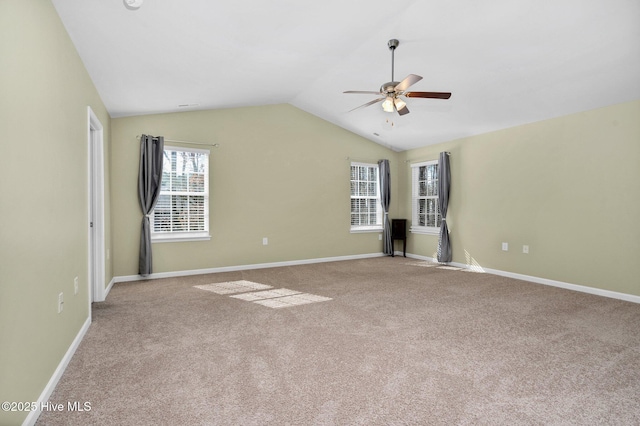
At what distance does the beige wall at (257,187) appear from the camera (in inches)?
191

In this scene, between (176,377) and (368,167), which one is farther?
(368,167)

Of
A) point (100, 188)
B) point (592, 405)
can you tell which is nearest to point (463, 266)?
point (592, 405)

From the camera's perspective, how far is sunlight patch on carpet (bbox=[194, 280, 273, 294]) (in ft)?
14.3

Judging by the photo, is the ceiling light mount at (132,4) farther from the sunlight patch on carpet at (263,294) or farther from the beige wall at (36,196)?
the sunlight patch on carpet at (263,294)

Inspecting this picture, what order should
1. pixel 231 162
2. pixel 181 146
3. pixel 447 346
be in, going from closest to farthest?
pixel 447 346
pixel 181 146
pixel 231 162

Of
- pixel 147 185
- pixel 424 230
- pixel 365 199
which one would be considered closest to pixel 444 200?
pixel 424 230

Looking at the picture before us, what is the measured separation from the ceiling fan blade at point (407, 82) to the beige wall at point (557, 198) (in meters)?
2.95

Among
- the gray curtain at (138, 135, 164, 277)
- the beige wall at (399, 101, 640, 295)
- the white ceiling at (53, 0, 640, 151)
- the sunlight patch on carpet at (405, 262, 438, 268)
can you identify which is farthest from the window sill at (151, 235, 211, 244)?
the beige wall at (399, 101, 640, 295)

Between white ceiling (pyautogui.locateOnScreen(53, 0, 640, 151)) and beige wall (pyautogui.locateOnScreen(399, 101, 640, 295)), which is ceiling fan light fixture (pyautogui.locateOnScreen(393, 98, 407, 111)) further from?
beige wall (pyautogui.locateOnScreen(399, 101, 640, 295))

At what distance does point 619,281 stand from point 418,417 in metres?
3.87

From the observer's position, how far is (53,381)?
6.57 feet

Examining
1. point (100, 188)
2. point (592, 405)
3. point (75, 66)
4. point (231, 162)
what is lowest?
point (592, 405)

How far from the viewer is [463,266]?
235 inches

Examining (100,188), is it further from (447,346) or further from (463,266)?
(463,266)
